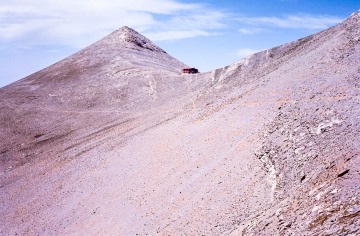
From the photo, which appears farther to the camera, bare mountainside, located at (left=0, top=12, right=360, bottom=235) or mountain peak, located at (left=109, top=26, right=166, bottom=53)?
mountain peak, located at (left=109, top=26, right=166, bottom=53)

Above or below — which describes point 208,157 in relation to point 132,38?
below

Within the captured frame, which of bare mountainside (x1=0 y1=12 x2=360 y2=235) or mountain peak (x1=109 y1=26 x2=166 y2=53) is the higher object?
mountain peak (x1=109 y1=26 x2=166 y2=53)

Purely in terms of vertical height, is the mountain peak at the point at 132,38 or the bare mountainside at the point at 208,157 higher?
the mountain peak at the point at 132,38

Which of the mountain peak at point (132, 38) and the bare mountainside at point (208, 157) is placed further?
the mountain peak at point (132, 38)

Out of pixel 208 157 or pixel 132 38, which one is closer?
pixel 208 157

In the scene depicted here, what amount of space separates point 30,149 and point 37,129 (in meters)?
4.83

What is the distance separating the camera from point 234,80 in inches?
1153

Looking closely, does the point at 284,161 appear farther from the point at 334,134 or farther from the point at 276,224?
the point at 276,224

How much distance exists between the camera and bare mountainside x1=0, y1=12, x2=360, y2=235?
29.5 feet

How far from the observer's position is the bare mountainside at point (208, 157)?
8.99 meters

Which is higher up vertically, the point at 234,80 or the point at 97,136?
the point at 234,80

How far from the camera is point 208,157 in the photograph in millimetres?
16219

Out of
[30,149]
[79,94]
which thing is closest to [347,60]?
[30,149]

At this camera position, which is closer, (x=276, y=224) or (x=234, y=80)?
(x=276, y=224)
